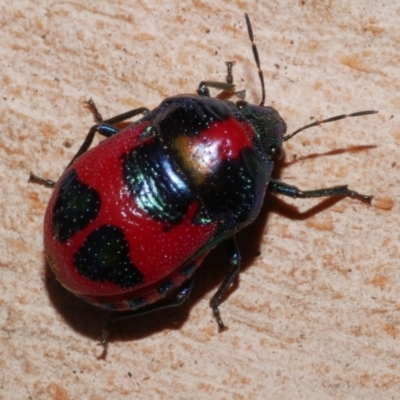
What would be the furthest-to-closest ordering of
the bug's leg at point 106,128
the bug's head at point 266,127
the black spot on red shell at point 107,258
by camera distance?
the bug's leg at point 106,128 → the bug's head at point 266,127 → the black spot on red shell at point 107,258

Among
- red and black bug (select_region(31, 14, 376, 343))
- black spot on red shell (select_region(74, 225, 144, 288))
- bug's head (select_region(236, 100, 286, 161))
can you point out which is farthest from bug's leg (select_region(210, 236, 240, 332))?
black spot on red shell (select_region(74, 225, 144, 288))

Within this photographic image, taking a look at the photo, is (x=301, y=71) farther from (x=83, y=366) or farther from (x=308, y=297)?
(x=83, y=366)

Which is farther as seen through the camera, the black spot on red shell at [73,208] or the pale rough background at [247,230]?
the pale rough background at [247,230]

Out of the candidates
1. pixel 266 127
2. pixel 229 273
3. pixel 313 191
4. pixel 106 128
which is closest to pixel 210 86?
pixel 266 127

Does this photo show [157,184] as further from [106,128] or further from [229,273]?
[229,273]

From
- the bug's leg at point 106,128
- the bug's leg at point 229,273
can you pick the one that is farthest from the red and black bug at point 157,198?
the bug's leg at point 229,273

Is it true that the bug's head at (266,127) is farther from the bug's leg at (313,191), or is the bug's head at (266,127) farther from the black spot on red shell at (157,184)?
the black spot on red shell at (157,184)

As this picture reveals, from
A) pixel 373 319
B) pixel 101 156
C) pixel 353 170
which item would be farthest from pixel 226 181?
pixel 373 319
